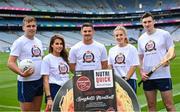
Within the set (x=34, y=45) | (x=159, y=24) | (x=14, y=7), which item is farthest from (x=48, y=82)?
(x=159, y=24)

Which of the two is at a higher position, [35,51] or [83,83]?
[35,51]

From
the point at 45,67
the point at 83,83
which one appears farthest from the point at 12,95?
the point at 83,83

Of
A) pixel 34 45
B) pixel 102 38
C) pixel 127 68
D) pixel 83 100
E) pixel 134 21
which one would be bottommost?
pixel 83 100

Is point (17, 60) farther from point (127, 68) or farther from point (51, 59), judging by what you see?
point (127, 68)

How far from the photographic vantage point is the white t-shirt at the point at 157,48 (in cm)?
686

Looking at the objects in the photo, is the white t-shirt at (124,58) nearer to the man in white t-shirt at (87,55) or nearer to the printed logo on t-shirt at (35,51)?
the man in white t-shirt at (87,55)

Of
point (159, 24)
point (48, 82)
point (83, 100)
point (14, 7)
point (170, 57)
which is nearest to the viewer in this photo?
point (83, 100)

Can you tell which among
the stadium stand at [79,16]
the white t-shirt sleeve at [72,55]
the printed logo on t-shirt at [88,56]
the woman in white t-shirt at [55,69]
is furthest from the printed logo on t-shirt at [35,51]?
the stadium stand at [79,16]

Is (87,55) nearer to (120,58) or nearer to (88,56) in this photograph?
(88,56)

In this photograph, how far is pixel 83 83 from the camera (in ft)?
18.1

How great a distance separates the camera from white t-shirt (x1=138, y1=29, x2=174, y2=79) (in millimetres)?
6859

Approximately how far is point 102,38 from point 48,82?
67.2 meters

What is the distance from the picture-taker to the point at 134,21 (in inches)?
3295

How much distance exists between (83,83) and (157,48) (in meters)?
1.96
